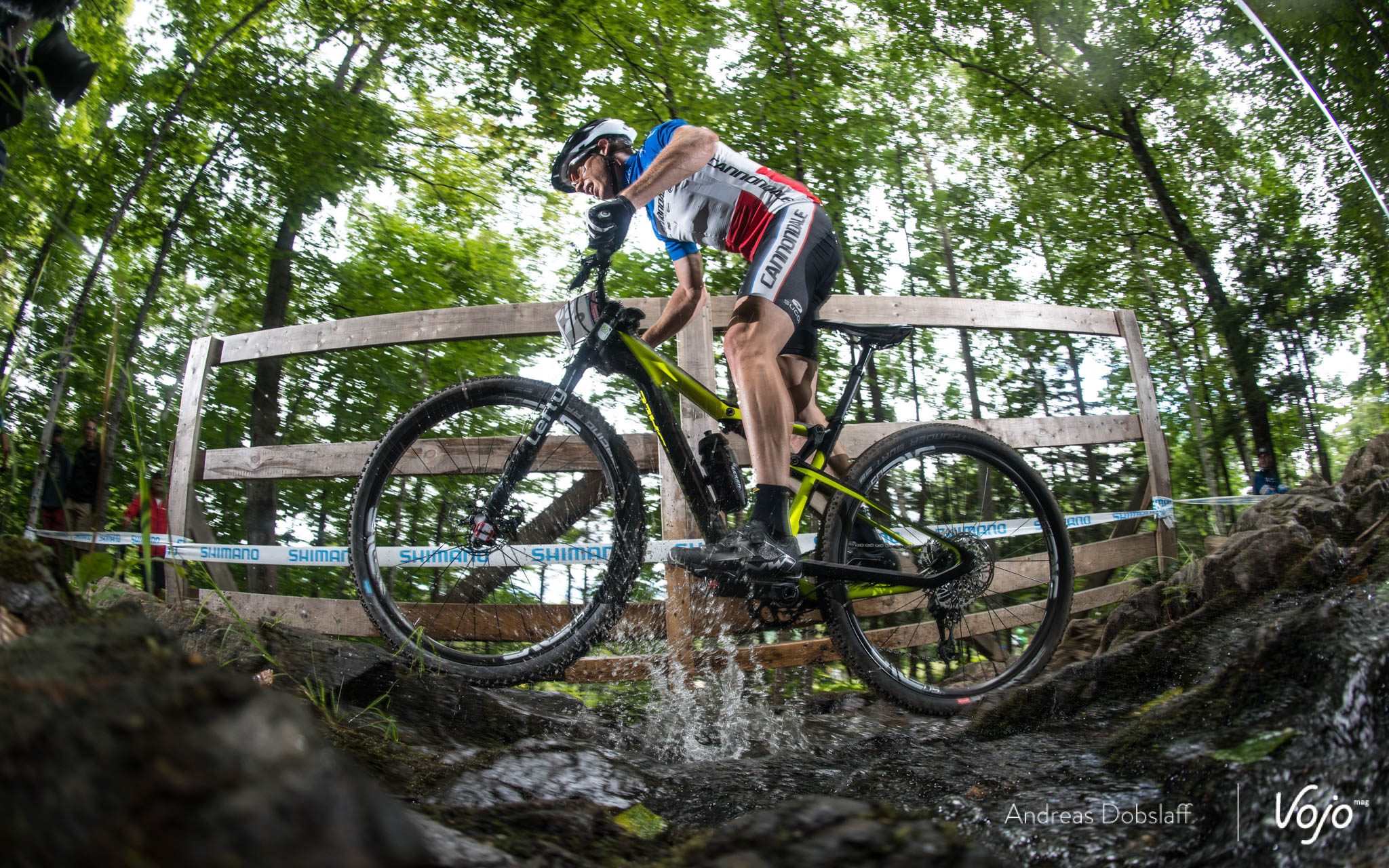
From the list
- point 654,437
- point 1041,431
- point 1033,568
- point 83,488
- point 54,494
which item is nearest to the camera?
point 654,437

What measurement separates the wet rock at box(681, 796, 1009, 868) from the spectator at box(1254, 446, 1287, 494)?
8.07m

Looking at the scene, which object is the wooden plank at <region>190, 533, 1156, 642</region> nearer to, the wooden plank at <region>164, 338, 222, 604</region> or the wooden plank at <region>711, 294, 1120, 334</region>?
the wooden plank at <region>164, 338, 222, 604</region>

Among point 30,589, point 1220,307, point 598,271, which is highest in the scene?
point 1220,307

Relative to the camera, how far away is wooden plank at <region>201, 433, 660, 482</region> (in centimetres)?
274

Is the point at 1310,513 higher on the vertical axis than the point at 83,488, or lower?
lower

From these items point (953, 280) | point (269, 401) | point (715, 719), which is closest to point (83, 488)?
point (269, 401)

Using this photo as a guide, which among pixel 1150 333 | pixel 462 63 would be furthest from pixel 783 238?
pixel 1150 333

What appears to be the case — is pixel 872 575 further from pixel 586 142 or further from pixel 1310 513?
pixel 1310 513

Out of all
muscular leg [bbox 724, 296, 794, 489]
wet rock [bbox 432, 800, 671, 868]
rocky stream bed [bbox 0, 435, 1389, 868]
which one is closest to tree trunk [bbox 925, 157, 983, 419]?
rocky stream bed [bbox 0, 435, 1389, 868]

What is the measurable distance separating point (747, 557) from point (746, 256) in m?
1.18

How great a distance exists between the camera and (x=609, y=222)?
223 cm

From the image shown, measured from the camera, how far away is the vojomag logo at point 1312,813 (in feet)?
3.30

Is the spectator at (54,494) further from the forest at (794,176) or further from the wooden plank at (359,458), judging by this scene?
the wooden plank at (359,458)

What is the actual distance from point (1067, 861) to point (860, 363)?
1.71 metres
